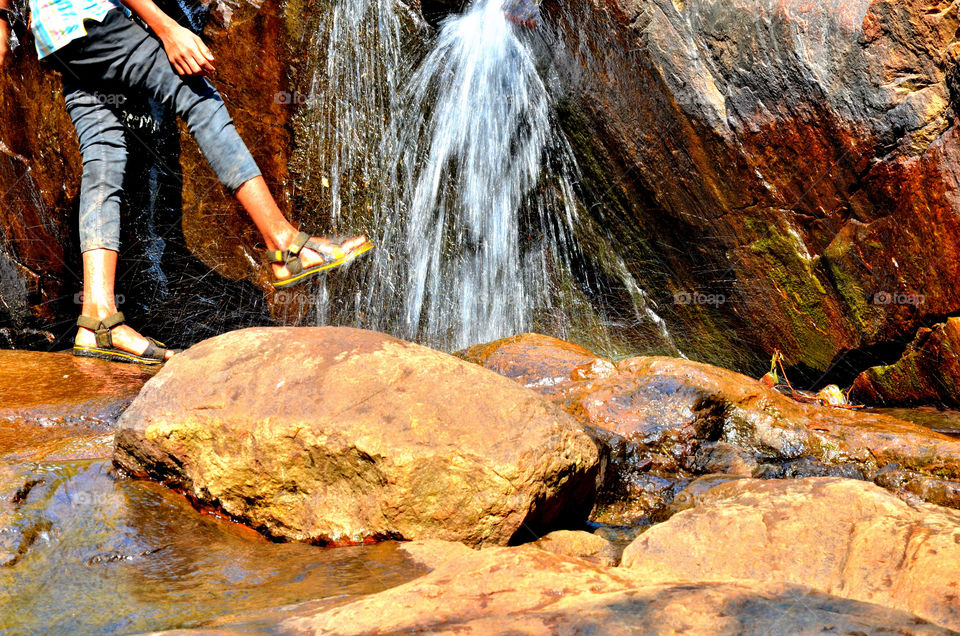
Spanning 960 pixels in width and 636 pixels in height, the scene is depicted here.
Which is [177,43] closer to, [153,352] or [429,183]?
[153,352]

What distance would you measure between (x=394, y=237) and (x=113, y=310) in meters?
2.78

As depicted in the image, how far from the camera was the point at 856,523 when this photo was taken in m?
2.30

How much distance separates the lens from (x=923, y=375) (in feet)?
14.6

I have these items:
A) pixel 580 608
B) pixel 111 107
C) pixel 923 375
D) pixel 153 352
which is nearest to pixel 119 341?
pixel 153 352

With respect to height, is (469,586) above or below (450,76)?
below

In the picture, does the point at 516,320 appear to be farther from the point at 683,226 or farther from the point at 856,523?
the point at 856,523

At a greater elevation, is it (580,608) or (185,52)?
(185,52)

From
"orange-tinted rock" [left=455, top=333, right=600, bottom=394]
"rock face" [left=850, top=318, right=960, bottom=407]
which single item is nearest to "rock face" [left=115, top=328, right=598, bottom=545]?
"orange-tinted rock" [left=455, top=333, right=600, bottom=394]

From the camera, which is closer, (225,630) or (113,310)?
(225,630)

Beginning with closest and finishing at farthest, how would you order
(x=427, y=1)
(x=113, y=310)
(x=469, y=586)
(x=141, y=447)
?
(x=469, y=586) → (x=141, y=447) → (x=113, y=310) → (x=427, y=1)

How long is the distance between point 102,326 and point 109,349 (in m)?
0.13

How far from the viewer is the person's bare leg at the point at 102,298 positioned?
13.8 feet

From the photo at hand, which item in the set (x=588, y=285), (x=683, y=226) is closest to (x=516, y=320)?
(x=588, y=285)

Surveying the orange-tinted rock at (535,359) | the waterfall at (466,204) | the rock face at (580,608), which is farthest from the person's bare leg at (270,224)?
the waterfall at (466,204)
